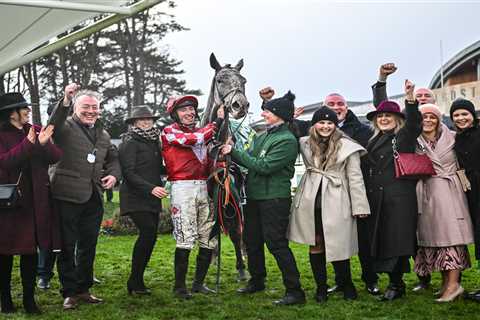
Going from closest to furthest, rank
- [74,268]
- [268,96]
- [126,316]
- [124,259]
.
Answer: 1. [126,316]
2. [74,268]
3. [268,96]
4. [124,259]

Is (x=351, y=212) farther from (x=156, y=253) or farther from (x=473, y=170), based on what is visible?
(x=156, y=253)

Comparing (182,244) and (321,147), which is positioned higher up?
(321,147)

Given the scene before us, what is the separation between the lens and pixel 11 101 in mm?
5398

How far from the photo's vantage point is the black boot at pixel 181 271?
600cm

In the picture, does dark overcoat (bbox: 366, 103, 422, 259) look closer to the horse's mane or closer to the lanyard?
the horse's mane

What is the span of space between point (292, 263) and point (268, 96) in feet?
7.15

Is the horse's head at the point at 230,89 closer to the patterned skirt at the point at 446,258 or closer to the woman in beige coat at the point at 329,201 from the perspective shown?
the woman in beige coat at the point at 329,201

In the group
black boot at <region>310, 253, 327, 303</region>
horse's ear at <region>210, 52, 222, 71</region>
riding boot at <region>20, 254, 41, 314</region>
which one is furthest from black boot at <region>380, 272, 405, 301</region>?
riding boot at <region>20, 254, 41, 314</region>

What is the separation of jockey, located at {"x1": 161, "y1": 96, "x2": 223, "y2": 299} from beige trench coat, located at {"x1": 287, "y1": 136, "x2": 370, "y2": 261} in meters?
0.89

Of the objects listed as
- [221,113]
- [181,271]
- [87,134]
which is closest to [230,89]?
[221,113]

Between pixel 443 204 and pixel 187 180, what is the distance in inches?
96.2

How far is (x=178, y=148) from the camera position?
19.6 ft

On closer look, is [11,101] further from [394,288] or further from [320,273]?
[394,288]

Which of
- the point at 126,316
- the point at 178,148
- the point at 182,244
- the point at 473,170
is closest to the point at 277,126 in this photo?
the point at 178,148
